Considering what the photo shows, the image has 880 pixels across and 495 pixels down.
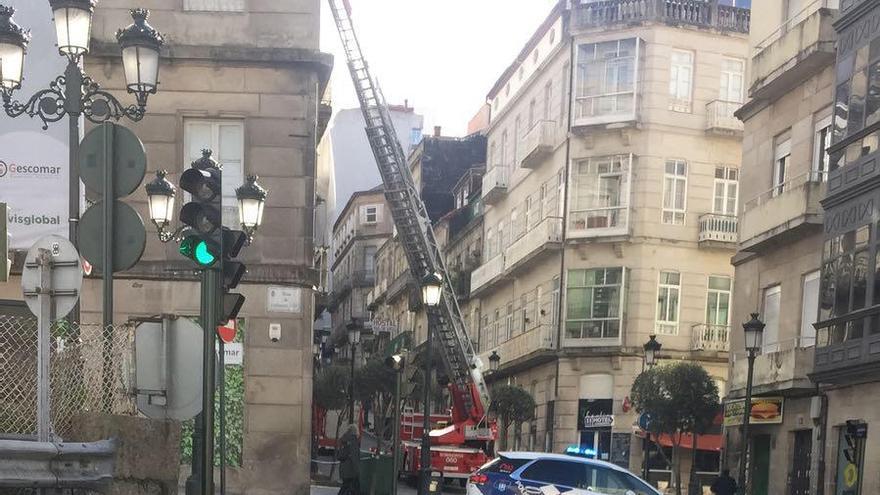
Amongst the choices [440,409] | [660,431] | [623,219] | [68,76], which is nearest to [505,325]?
[440,409]

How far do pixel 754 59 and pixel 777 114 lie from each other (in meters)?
1.58

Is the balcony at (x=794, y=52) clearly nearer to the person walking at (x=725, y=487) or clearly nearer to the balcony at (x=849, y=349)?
the balcony at (x=849, y=349)

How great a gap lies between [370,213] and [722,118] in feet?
141

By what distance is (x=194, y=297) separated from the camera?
1889cm

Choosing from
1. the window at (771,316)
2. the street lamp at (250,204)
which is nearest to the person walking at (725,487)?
the window at (771,316)

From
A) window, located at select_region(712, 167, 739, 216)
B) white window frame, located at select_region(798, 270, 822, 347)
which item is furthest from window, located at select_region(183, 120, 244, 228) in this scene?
window, located at select_region(712, 167, 739, 216)

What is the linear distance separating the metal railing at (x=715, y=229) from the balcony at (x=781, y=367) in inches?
433

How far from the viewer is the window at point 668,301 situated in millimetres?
37906

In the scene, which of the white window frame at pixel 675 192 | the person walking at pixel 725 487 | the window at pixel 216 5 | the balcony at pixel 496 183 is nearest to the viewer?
the window at pixel 216 5

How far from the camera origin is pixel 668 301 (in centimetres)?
3825

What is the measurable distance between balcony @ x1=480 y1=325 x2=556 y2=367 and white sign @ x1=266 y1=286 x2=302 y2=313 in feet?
71.3

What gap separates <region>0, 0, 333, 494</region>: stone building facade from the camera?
18812 millimetres

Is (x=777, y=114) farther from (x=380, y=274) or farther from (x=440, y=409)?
(x=380, y=274)

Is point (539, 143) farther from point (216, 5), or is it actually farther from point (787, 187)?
point (216, 5)
